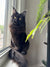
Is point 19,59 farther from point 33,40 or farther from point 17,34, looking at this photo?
point 33,40

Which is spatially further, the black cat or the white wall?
the white wall

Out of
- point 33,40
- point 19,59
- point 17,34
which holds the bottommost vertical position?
point 19,59

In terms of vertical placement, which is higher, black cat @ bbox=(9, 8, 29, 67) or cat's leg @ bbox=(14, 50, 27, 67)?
black cat @ bbox=(9, 8, 29, 67)

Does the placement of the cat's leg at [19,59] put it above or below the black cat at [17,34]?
below

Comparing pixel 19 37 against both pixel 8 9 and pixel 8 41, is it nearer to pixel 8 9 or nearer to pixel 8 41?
pixel 8 41

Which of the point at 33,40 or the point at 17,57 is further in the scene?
the point at 33,40

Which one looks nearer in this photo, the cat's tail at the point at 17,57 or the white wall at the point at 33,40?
the cat's tail at the point at 17,57

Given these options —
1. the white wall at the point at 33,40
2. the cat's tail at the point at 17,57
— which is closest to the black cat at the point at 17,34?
the cat's tail at the point at 17,57

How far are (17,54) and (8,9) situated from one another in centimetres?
68

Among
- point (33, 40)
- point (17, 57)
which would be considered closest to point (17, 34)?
point (17, 57)

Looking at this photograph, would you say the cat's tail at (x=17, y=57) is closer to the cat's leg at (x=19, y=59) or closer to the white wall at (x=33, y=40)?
the cat's leg at (x=19, y=59)

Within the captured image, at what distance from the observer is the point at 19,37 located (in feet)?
3.20

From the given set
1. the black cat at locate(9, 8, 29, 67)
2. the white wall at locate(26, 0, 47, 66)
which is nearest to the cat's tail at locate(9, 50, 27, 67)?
the black cat at locate(9, 8, 29, 67)

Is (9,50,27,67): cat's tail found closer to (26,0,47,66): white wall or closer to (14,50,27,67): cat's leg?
(14,50,27,67): cat's leg
